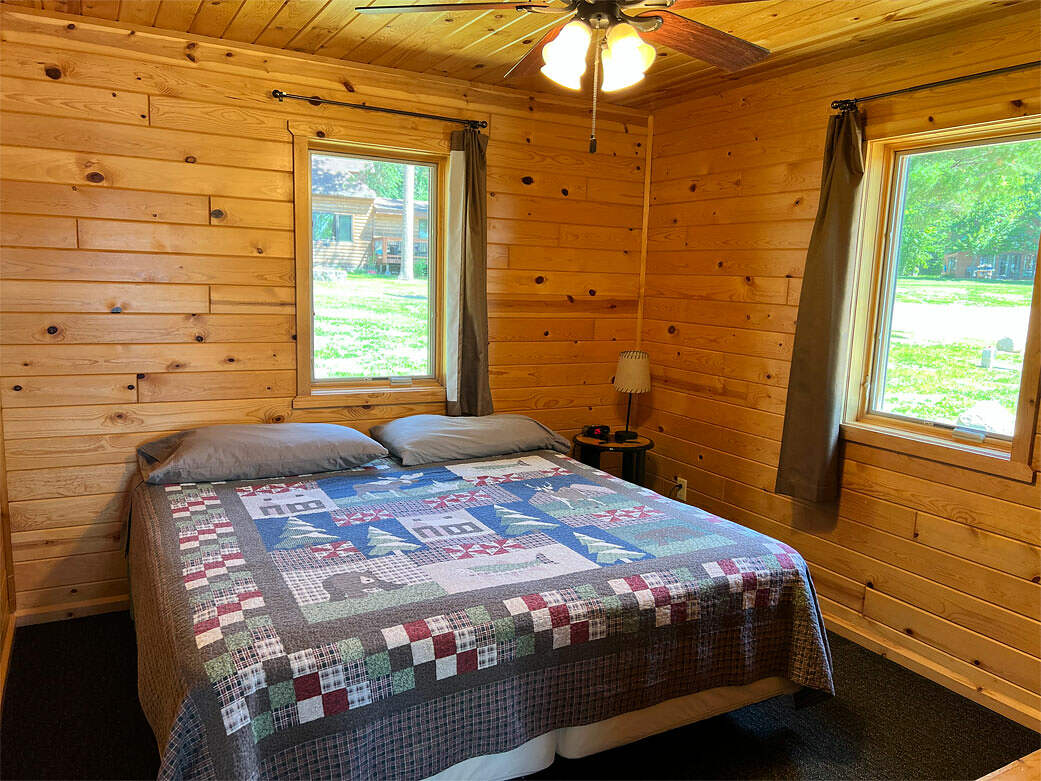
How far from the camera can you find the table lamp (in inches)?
152

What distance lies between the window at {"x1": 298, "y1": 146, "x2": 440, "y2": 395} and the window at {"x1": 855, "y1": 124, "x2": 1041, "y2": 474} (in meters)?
2.05

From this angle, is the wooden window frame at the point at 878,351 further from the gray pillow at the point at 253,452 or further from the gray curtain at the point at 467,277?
the gray pillow at the point at 253,452

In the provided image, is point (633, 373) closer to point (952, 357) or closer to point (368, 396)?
point (368, 396)

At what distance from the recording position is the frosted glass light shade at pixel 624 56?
72.4 inches

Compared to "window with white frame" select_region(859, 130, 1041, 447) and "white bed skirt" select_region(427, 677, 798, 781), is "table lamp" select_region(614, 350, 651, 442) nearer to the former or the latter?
"window with white frame" select_region(859, 130, 1041, 447)

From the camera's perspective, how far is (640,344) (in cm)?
430

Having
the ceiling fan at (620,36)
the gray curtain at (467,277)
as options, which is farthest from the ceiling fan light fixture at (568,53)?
the gray curtain at (467,277)

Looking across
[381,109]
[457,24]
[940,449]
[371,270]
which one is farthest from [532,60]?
[940,449]

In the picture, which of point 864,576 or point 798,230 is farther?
point 798,230

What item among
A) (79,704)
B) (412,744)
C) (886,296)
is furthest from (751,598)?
(79,704)

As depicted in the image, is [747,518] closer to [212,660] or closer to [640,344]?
[640,344]

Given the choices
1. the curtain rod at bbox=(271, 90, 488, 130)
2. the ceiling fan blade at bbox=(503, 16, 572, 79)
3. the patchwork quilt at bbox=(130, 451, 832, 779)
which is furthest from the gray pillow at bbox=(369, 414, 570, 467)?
the ceiling fan blade at bbox=(503, 16, 572, 79)

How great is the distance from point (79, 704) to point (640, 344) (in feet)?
10.3

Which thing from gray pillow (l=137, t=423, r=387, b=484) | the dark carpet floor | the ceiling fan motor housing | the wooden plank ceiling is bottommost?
the dark carpet floor
